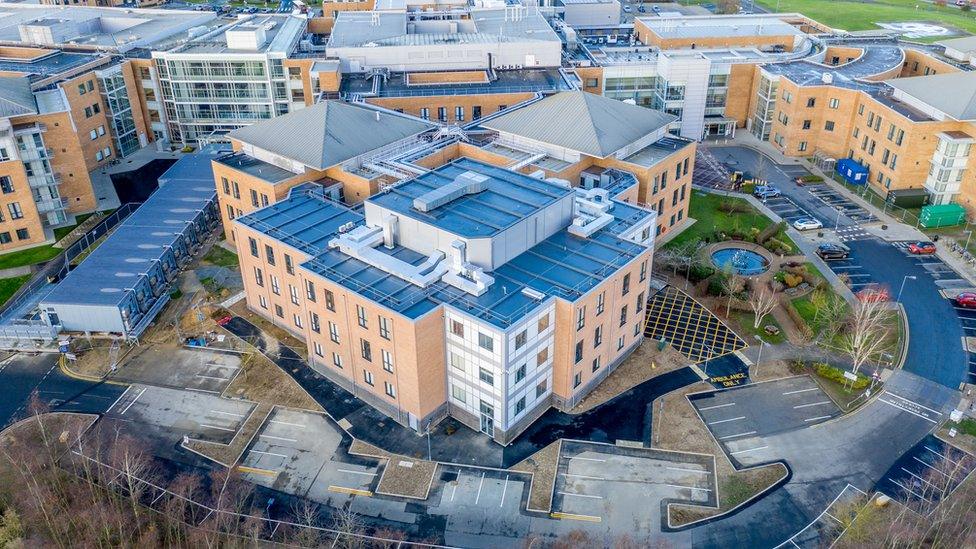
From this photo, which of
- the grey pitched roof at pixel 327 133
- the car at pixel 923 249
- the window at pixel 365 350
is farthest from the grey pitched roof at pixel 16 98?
the car at pixel 923 249

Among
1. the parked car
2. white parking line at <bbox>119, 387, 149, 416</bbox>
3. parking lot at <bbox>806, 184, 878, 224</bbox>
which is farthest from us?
the parked car

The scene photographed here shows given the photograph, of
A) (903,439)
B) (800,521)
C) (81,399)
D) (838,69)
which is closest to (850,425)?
(903,439)

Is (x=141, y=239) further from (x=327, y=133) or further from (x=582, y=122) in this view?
(x=582, y=122)

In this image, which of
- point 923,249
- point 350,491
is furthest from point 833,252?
point 350,491

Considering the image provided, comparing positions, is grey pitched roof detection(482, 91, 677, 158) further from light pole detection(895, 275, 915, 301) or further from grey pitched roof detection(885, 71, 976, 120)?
grey pitched roof detection(885, 71, 976, 120)

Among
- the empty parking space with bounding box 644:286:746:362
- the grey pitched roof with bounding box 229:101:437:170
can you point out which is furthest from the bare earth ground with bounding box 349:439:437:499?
the grey pitched roof with bounding box 229:101:437:170
